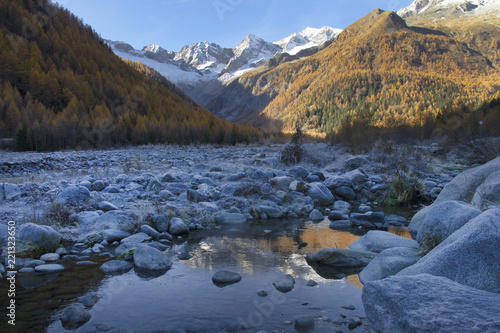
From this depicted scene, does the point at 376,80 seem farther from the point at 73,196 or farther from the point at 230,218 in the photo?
the point at 73,196

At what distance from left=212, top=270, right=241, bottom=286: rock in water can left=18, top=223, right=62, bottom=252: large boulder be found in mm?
2831

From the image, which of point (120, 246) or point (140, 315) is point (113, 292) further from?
point (120, 246)

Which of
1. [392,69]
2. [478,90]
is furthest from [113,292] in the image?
[392,69]

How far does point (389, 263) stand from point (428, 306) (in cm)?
176

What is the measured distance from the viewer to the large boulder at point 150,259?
13.2 feet

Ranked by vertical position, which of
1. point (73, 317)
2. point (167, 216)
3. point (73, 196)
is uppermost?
point (73, 196)

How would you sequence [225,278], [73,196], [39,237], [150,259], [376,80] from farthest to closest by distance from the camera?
1. [376,80]
2. [73,196]
3. [39,237]
4. [150,259]
5. [225,278]

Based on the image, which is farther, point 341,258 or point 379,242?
point 379,242

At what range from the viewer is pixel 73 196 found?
6422 mm

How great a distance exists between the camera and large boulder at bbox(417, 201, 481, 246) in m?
3.61

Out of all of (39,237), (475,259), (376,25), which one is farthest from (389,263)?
(376,25)

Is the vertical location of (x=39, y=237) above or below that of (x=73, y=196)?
below

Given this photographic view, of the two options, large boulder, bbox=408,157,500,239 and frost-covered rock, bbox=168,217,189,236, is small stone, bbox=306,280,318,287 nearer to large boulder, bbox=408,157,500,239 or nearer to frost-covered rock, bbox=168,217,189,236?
large boulder, bbox=408,157,500,239

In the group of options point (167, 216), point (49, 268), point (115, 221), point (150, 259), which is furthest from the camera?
point (167, 216)
